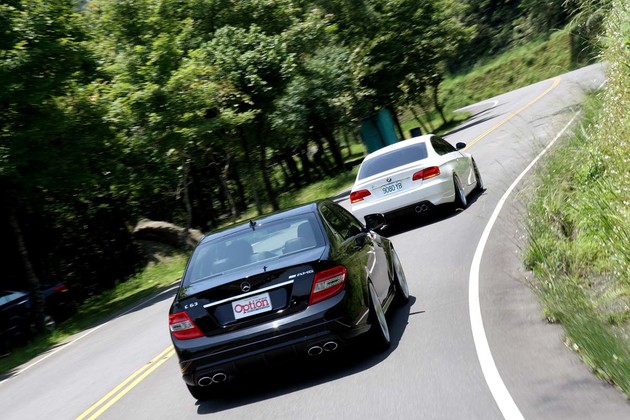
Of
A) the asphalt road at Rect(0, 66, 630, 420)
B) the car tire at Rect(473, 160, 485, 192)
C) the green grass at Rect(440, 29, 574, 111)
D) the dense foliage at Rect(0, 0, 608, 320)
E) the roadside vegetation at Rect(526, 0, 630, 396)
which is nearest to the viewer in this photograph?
the asphalt road at Rect(0, 66, 630, 420)

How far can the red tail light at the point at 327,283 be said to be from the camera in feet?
23.6

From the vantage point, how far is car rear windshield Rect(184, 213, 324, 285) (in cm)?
767

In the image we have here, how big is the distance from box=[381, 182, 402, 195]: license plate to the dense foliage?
8.27 m

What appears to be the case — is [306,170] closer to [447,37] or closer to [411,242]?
[447,37]

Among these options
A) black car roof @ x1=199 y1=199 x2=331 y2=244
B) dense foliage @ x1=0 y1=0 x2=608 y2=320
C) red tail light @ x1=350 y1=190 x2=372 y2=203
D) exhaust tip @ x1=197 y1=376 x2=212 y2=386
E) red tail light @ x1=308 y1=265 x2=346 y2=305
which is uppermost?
dense foliage @ x1=0 y1=0 x2=608 y2=320

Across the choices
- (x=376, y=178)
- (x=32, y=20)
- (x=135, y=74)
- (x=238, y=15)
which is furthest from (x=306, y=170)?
(x=376, y=178)

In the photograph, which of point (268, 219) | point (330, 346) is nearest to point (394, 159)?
point (268, 219)

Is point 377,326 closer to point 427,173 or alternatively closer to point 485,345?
point 485,345

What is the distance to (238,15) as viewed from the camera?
112 ft

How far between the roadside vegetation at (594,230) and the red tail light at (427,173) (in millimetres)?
3009

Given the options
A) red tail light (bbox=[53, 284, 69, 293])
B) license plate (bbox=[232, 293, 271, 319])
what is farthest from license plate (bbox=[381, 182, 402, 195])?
red tail light (bbox=[53, 284, 69, 293])

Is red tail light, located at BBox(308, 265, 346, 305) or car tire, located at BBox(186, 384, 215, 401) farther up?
red tail light, located at BBox(308, 265, 346, 305)

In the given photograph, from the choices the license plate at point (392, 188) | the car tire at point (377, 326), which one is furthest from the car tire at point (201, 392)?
the license plate at point (392, 188)

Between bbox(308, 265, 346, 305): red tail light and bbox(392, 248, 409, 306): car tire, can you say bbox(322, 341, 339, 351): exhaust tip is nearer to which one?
bbox(308, 265, 346, 305): red tail light
